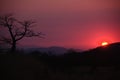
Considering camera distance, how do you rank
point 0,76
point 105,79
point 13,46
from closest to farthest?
point 0,76 < point 105,79 < point 13,46

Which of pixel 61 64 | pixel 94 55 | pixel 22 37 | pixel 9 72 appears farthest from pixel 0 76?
pixel 22 37

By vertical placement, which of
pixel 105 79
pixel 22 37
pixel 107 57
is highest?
pixel 22 37

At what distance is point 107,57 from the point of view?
100 ft

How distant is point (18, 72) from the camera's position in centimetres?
1986

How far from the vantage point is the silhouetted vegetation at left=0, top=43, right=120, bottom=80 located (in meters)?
20.2

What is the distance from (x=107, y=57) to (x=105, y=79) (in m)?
9.50

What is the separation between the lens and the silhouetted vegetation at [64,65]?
2020 centimetres

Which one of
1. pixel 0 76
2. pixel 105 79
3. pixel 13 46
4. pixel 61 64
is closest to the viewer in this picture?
pixel 0 76

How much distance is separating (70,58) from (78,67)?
1.90 metres

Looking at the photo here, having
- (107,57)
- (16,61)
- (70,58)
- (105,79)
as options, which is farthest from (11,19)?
(105,79)

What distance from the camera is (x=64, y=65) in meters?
30.0

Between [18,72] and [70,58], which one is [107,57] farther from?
[18,72]

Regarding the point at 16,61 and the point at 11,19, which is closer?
the point at 16,61

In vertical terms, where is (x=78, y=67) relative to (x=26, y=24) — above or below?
below
